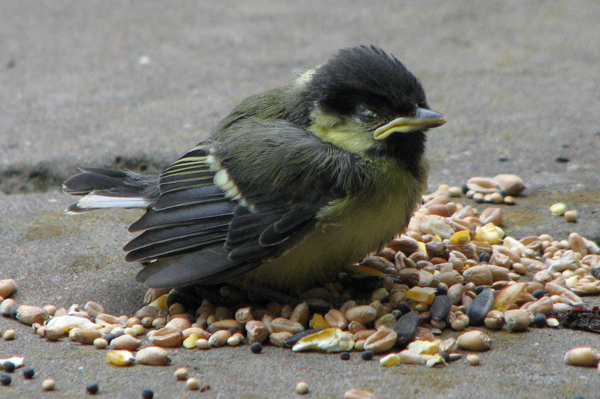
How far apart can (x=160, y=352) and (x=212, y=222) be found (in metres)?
0.58

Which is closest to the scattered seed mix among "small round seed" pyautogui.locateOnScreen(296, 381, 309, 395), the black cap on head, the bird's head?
"small round seed" pyautogui.locateOnScreen(296, 381, 309, 395)

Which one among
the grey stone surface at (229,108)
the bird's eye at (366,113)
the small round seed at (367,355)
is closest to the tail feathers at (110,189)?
the grey stone surface at (229,108)

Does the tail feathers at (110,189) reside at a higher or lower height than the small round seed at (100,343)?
higher

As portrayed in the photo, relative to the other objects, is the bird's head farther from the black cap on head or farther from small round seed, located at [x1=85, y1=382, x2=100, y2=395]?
small round seed, located at [x1=85, y1=382, x2=100, y2=395]

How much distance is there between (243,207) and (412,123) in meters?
0.75

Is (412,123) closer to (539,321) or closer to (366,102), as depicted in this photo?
(366,102)

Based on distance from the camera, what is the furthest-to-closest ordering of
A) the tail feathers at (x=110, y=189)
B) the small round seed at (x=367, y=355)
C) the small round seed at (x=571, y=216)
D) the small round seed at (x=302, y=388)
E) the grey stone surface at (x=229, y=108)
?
the small round seed at (x=571, y=216) → the tail feathers at (x=110, y=189) → the small round seed at (x=367, y=355) → the grey stone surface at (x=229, y=108) → the small round seed at (x=302, y=388)

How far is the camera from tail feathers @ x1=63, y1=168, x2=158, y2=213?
10.3 feet

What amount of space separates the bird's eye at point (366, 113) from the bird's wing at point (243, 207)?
170 millimetres

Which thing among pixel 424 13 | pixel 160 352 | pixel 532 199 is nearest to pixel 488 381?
pixel 160 352

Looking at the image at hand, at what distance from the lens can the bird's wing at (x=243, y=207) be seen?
8.96ft

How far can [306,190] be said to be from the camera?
276 cm

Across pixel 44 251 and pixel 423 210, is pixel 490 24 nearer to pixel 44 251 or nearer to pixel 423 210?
pixel 423 210

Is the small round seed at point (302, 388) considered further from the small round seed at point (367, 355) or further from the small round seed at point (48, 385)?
the small round seed at point (48, 385)
